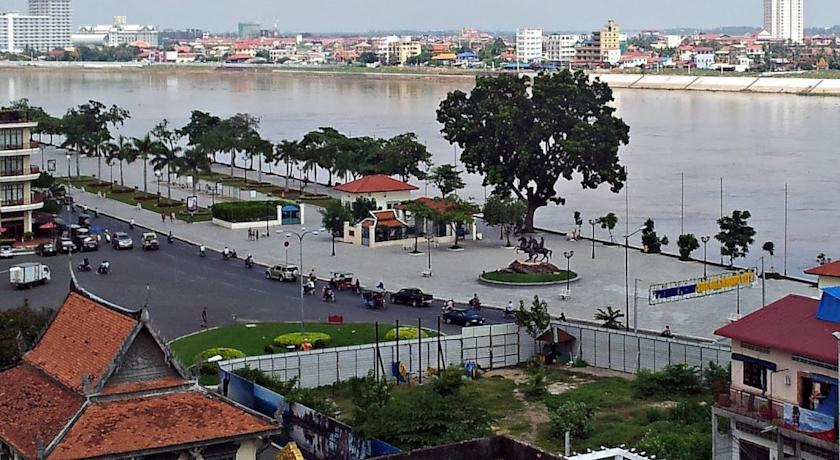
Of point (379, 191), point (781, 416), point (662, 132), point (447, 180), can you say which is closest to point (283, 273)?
point (379, 191)

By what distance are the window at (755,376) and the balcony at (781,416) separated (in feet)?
0.71

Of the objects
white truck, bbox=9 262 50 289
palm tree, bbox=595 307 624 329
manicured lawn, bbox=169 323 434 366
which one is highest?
white truck, bbox=9 262 50 289

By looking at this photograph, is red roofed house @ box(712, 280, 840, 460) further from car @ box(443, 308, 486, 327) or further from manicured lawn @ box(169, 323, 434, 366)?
car @ box(443, 308, 486, 327)

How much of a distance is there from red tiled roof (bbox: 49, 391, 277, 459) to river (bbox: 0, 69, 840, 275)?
31.0 metres

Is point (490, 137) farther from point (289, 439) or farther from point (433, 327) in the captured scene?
point (289, 439)

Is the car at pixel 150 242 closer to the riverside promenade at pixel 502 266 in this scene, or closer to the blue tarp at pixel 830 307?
the riverside promenade at pixel 502 266

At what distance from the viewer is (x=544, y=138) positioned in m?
50.0

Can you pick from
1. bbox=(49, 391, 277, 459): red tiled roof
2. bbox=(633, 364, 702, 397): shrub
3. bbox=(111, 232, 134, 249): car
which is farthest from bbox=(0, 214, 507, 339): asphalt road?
bbox=(49, 391, 277, 459): red tiled roof

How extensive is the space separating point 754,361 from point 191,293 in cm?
2051

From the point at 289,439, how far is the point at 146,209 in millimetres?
34136

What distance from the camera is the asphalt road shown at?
115 ft

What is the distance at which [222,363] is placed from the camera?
2655 centimetres

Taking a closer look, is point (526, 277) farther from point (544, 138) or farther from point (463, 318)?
point (544, 138)

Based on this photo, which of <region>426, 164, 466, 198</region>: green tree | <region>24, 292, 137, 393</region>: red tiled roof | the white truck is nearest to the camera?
<region>24, 292, 137, 393</region>: red tiled roof
